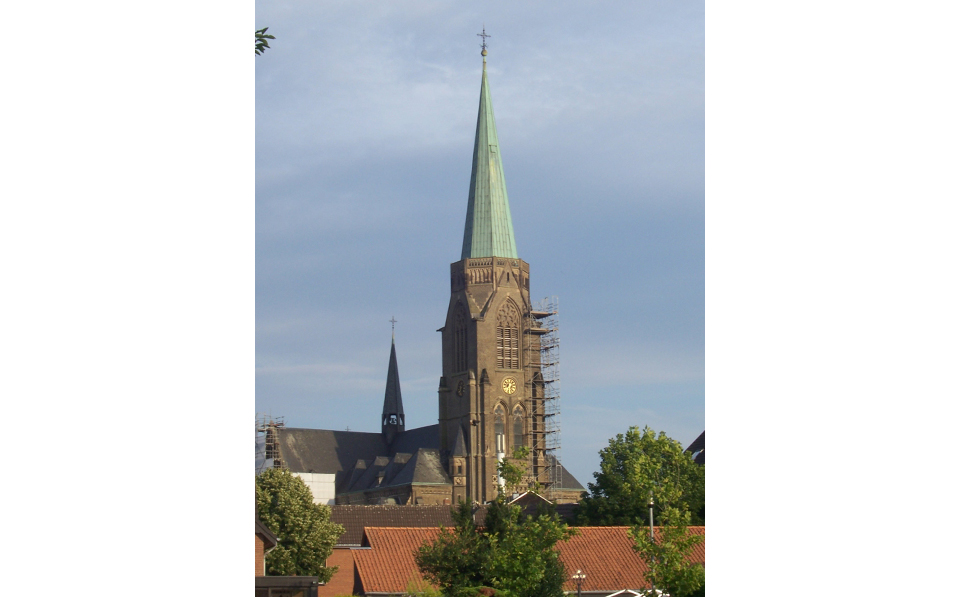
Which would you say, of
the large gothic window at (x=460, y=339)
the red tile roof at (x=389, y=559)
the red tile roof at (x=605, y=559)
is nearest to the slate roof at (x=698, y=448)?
the red tile roof at (x=605, y=559)

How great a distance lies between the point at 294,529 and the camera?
3712 cm

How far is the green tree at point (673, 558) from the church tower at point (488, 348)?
59.7 meters

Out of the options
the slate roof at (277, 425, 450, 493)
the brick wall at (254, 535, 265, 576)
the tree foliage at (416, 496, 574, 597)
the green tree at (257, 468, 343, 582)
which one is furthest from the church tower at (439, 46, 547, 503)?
the tree foliage at (416, 496, 574, 597)

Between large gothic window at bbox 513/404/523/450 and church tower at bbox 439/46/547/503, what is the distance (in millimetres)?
74

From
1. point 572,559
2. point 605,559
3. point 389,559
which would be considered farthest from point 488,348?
point 389,559

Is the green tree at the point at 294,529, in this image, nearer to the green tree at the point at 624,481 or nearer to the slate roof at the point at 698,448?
the green tree at the point at 624,481

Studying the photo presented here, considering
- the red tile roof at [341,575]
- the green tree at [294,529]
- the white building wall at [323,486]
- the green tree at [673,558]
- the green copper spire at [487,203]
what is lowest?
the white building wall at [323,486]

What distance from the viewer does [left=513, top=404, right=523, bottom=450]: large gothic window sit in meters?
79.7

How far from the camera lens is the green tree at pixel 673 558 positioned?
57.7 ft

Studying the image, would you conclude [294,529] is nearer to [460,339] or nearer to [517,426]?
[517,426]

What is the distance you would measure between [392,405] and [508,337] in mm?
19702
